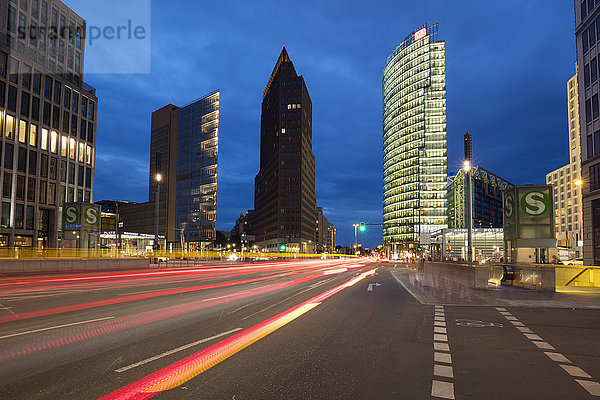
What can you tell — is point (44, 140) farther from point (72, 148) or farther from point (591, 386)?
point (591, 386)

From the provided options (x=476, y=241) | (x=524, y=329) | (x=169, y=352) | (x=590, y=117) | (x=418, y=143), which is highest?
(x=418, y=143)

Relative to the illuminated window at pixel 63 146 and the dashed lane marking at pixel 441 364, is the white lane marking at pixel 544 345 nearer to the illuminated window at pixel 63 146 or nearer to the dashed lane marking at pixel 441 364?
the dashed lane marking at pixel 441 364

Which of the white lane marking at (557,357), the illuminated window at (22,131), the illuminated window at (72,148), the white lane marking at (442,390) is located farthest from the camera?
the illuminated window at (72,148)

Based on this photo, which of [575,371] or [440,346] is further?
[440,346]

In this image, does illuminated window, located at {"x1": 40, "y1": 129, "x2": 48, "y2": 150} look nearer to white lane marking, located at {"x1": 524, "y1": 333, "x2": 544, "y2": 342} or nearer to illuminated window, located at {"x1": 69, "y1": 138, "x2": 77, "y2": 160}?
illuminated window, located at {"x1": 69, "y1": 138, "x2": 77, "y2": 160}

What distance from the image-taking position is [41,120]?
55.2 metres

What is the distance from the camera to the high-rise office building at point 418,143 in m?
162

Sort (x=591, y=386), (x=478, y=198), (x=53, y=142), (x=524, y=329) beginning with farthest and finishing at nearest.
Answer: (x=478, y=198) → (x=53, y=142) → (x=524, y=329) → (x=591, y=386)

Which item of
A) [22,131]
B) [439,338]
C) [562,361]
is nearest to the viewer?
[562,361]

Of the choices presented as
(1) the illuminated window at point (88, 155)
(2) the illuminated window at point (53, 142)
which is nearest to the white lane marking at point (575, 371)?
(2) the illuminated window at point (53, 142)

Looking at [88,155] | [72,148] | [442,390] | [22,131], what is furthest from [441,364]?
[88,155]

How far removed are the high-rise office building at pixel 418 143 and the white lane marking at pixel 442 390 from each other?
155661 millimetres

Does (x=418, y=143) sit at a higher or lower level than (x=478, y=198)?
higher

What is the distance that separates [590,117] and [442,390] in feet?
164
